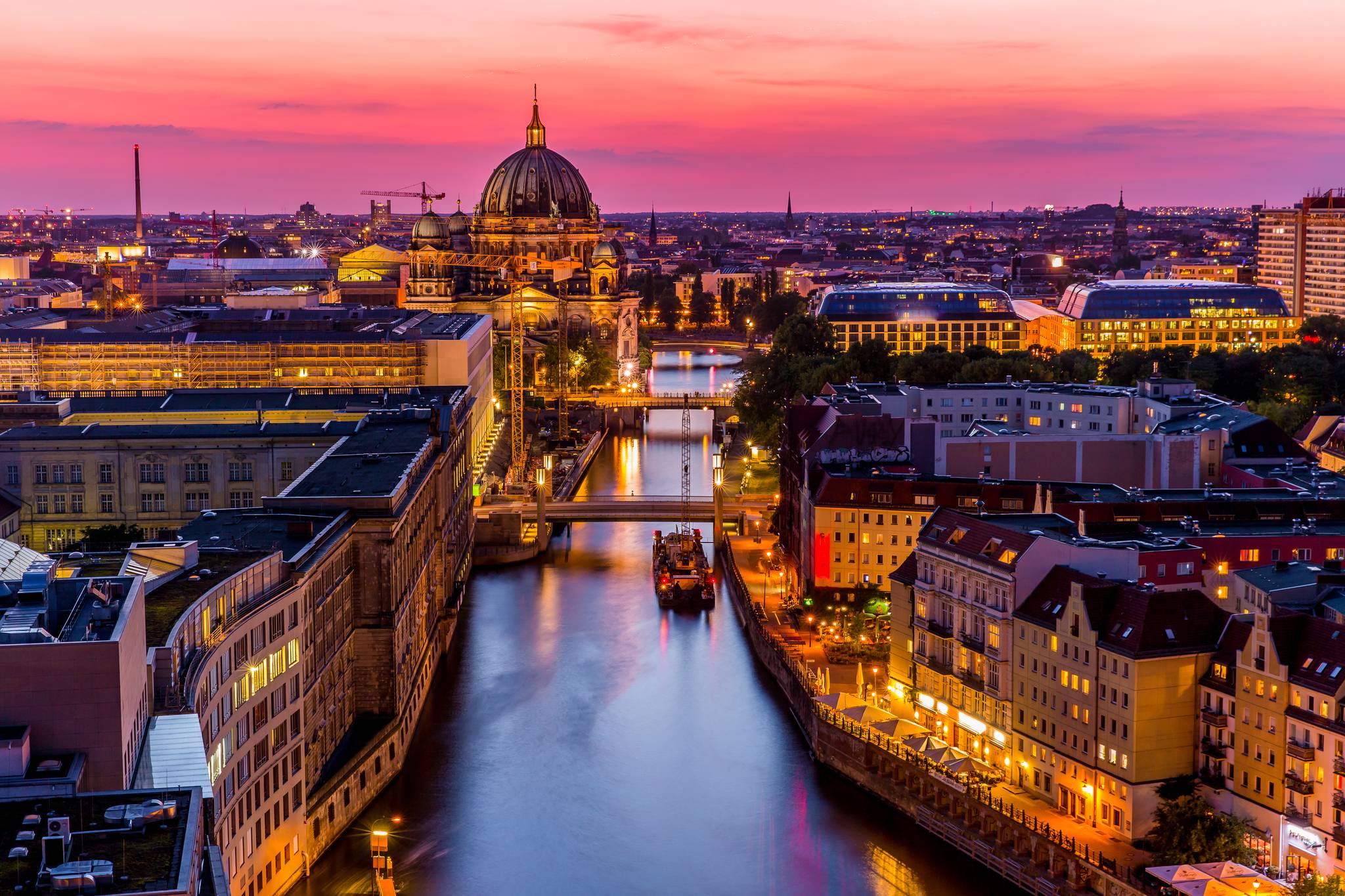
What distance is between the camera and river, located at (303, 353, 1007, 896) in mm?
25562

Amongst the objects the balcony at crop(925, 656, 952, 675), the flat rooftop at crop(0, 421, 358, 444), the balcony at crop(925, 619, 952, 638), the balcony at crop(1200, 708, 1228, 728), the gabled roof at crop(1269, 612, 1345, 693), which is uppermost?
the flat rooftop at crop(0, 421, 358, 444)

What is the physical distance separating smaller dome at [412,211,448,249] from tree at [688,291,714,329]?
128 feet

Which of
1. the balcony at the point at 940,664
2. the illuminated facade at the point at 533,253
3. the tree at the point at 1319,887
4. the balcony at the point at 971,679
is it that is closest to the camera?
the tree at the point at 1319,887

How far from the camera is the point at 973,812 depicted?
85.7 feet

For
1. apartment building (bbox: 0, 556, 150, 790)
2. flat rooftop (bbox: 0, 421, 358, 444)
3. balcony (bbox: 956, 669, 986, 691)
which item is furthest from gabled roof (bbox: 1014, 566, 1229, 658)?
flat rooftop (bbox: 0, 421, 358, 444)

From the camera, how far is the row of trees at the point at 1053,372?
61.2 meters

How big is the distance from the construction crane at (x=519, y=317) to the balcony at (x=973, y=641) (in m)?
31.4

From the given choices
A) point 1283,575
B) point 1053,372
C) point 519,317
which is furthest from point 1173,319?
point 1283,575

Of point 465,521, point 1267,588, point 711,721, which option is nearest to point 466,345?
point 465,521

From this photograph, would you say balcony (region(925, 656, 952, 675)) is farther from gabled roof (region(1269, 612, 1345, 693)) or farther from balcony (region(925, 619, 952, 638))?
gabled roof (region(1269, 612, 1345, 693))

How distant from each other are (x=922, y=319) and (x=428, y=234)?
26.5 meters

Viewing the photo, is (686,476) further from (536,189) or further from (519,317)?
(536,189)

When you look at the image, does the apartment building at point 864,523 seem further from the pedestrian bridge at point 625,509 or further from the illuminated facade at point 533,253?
the illuminated facade at point 533,253

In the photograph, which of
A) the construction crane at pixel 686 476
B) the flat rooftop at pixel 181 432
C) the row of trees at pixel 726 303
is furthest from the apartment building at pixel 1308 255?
the flat rooftop at pixel 181 432
